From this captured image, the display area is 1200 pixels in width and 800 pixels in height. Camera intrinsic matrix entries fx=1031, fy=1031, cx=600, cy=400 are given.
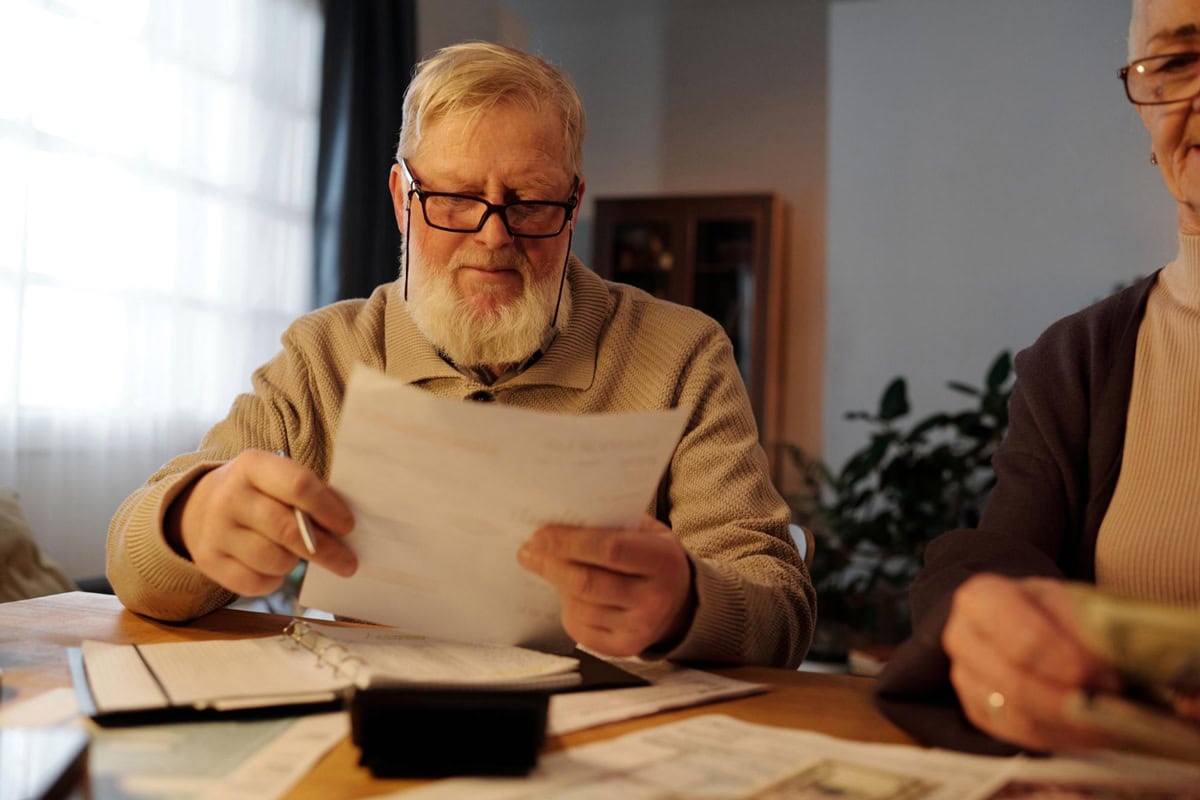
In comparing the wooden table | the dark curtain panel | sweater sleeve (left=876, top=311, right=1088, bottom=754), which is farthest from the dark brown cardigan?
the dark curtain panel

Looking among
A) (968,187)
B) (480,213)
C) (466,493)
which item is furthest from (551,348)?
(968,187)

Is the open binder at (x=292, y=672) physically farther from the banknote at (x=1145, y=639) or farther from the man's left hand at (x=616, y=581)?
the banknote at (x=1145, y=639)

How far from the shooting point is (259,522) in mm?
901

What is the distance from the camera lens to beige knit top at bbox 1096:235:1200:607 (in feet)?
3.26

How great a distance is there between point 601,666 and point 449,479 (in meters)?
0.27

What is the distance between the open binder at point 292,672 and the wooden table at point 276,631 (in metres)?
0.04

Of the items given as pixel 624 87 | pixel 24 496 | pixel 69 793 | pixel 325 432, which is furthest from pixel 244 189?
pixel 69 793

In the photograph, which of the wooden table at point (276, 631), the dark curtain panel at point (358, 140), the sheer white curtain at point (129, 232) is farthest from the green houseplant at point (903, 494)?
the wooden table at point (276, 631)

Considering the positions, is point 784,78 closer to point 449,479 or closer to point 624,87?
point 624,87

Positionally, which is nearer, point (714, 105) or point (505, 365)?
point (505, 365)

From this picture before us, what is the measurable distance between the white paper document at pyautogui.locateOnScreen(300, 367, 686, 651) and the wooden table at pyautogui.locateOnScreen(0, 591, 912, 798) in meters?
0.17

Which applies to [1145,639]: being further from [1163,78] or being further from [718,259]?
[718,259]

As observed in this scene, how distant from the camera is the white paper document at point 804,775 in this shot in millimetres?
617

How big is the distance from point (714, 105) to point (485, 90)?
441 centimetres
